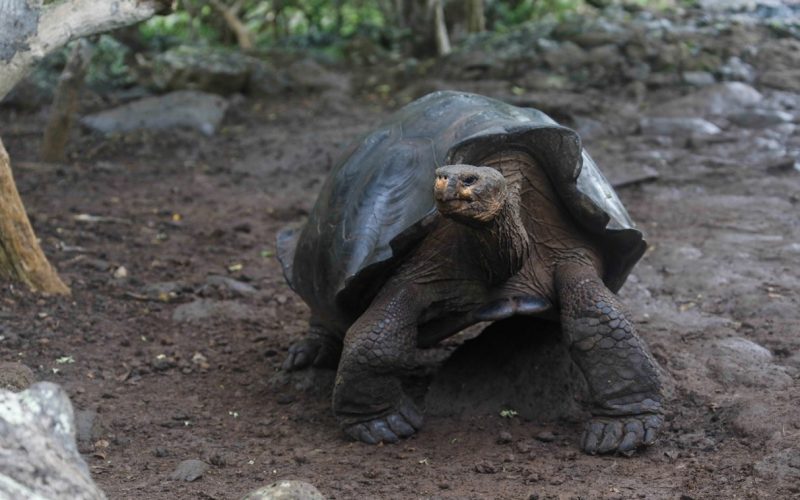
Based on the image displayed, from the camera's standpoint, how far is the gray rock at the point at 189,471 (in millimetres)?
3311

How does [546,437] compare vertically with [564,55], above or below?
above

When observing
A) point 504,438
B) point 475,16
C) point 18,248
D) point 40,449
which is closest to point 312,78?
point 475,16

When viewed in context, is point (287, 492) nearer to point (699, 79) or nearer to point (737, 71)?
point (699, 79)

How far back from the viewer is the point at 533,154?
3.62 metres

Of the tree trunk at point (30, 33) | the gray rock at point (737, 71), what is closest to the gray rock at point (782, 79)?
the gray rock at point (737, 71)

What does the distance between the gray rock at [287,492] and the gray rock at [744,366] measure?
2057mm

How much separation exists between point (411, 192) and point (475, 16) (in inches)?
324

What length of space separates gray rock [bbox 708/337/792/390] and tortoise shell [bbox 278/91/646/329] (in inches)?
20.1

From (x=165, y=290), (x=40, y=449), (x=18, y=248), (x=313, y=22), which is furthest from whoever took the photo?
(x=313, y=22)

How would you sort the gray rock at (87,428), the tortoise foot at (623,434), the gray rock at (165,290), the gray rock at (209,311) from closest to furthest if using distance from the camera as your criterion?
1. the tortoise foot at (623,434)
2. the gray rock at (87,428)
3. the gray rock at (209,311)
4. the gray rock at (165,290)

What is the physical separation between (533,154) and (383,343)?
31.9 inches

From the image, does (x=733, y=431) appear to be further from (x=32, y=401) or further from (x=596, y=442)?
(x=32, y=401)

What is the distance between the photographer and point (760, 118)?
26.5ft

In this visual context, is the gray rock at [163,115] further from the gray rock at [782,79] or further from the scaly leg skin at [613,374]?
the scaly leg skin at [613,374]
